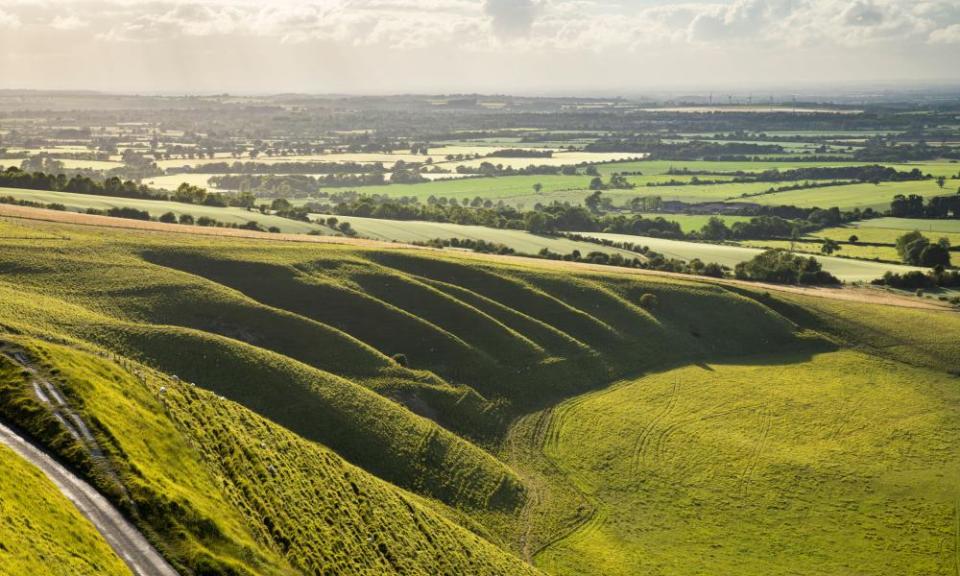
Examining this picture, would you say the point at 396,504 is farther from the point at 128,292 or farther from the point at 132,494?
the point at 128,292

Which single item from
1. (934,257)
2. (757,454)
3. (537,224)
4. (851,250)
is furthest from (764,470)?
(851,250)

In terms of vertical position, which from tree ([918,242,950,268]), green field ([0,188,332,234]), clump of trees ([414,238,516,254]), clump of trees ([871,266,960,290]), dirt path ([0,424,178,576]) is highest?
green field ([0,188,332,234])

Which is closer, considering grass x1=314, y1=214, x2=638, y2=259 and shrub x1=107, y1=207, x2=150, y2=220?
shrub x1=107, y1=207, x2=150, y2=220

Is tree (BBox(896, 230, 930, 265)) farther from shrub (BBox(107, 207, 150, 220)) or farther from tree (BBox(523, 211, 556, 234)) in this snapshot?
shrub (BBox(107, 207, 150, 220))

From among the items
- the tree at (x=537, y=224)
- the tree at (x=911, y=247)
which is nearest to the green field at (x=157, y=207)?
the tree at (x=537, y=224)

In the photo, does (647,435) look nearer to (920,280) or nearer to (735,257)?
(920,280)

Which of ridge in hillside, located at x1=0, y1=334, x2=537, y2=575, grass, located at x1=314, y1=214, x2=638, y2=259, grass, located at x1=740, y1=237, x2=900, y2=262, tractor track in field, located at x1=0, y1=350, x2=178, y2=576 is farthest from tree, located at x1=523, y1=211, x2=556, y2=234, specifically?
tractor track in field, located at x1=0, y1=350, x2=178, y2=576

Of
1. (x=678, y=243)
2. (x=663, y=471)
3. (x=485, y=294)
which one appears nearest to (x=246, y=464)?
(x=663, y=471)
